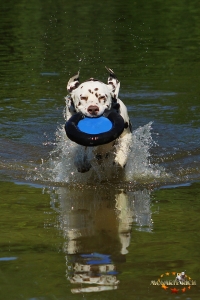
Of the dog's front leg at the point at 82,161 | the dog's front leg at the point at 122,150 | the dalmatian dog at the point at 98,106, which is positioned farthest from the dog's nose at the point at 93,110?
the dog's front leg at the point at 122,150

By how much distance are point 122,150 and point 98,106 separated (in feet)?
2.59

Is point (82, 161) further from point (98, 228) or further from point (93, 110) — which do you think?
point (98, 228)

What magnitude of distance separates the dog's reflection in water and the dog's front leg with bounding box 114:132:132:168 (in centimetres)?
37

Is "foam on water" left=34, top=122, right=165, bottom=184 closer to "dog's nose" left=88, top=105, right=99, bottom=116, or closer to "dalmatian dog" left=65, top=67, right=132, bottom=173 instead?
"dalmatian dog" left=65, top=67, right=132, bottom=173

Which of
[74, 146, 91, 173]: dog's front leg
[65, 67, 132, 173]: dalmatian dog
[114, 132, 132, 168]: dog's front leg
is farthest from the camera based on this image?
[114, 132, 132, 168]: dog's front leg

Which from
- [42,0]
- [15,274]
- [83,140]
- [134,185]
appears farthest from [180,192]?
[42,0]

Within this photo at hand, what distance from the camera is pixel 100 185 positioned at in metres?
7.91

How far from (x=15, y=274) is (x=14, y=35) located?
46.4 ft

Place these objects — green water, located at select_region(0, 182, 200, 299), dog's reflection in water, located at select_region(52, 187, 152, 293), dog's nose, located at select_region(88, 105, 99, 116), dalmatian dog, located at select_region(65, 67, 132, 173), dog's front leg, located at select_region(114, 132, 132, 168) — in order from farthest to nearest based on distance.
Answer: dog's front leg, located at select_region(114, 132, 132, 168)
dalmatian dog, located at select_region(65, 67, 132, 173)
dog's nose, located at select_region(88, 105, 99, 116)
dog's reflection in water, located at select_region(52, 187, 152, 293)
green water, located at select_region(0, 182, 200, 299)

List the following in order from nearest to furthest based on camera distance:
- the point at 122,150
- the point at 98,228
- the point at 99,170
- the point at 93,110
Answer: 1. the point at 98,228
2. the point at 93,110
3. the point at 122,150
4. the point at 99,170

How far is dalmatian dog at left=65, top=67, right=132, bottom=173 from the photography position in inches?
293

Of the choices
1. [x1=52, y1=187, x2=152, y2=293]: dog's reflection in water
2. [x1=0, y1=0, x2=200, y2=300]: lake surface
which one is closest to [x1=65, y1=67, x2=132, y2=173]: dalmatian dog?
[x1=0, y1=0, x2=200, y2=300]: lake surface

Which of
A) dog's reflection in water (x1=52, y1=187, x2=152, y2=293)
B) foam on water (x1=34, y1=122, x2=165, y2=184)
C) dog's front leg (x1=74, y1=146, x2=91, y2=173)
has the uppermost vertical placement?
dog's reflection in water (x1=52, y1=187, x2=152, y2=293)

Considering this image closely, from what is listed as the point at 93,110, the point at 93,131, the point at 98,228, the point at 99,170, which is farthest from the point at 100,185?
the point at 98,228
